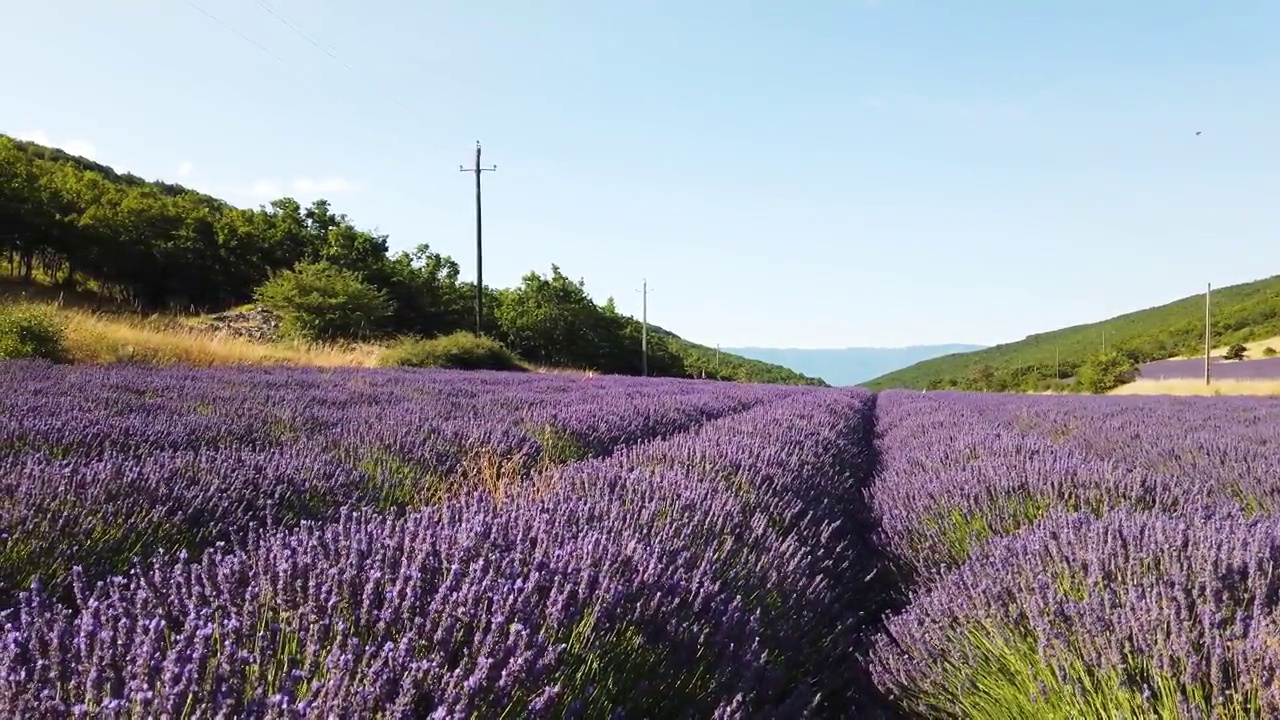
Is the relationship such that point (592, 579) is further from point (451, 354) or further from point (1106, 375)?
point (1106, 375)

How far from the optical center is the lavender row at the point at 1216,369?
3484 cm

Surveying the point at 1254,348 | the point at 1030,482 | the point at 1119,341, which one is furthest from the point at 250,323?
the point at 1119,341

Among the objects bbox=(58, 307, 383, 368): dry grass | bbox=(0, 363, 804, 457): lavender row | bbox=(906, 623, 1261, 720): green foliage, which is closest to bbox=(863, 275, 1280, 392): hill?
bbox=(58, 307, 383, 368): dry grass

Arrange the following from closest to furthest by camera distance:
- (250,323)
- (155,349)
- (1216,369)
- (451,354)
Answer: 1. (155,349)
2. (451,354)
3. (250,323)
4. (1216,369)

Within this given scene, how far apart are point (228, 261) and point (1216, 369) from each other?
4722 cm

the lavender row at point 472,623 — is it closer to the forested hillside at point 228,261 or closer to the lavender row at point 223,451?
the lavender row at point 223,451

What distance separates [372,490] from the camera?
107 inches

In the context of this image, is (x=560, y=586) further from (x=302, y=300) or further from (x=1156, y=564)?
(x=302, y=300)

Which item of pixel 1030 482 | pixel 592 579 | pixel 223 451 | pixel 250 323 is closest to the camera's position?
pixel 592 579

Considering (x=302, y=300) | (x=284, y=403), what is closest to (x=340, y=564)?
(x=284, y=403)

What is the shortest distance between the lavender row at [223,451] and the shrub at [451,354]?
27.9 feet

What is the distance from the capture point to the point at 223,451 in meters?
2.81

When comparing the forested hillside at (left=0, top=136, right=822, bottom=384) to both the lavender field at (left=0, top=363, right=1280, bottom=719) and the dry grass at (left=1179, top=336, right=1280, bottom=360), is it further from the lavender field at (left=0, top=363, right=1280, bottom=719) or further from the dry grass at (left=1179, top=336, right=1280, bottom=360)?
the dry grass at (left=1179, top=336, right=1280, bottom=360)

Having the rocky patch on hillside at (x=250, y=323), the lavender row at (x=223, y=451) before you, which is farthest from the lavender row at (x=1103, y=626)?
the rocky patch on hillside at (x=250, y=323)
